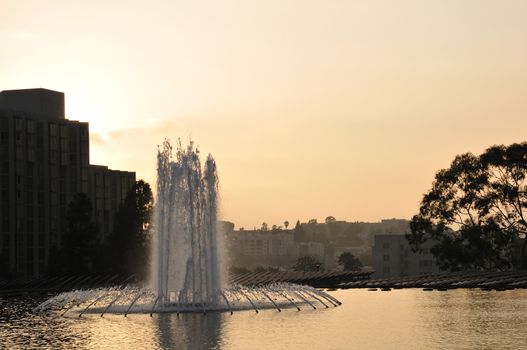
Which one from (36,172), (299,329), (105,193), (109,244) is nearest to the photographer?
(299,329)

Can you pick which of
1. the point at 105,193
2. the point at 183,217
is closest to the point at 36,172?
the point at 105,193

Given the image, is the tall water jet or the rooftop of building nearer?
the tall water jet

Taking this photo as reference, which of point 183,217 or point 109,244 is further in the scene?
point 109,244

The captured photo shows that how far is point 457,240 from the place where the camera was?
121562 millimetres

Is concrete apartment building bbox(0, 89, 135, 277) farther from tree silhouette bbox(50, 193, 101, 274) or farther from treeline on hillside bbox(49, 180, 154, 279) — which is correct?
tree silhouette bbox(50, 193, 101, 274)

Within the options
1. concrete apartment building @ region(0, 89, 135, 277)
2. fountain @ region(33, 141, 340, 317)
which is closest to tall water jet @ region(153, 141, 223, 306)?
fountain @ region(33, 141, 340, 317)

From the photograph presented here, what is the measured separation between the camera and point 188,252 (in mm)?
68125

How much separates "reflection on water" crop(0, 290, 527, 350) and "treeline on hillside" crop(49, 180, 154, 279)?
158 feet

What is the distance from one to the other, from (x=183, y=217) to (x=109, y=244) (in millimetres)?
57104

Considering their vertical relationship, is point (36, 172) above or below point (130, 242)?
above

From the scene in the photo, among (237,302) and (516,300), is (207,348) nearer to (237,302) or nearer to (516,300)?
(237,302)

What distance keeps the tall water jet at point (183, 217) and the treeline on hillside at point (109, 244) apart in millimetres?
48188

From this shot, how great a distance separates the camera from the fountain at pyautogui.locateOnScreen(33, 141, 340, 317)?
217ft

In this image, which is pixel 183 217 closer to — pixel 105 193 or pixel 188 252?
pixel 188 252
